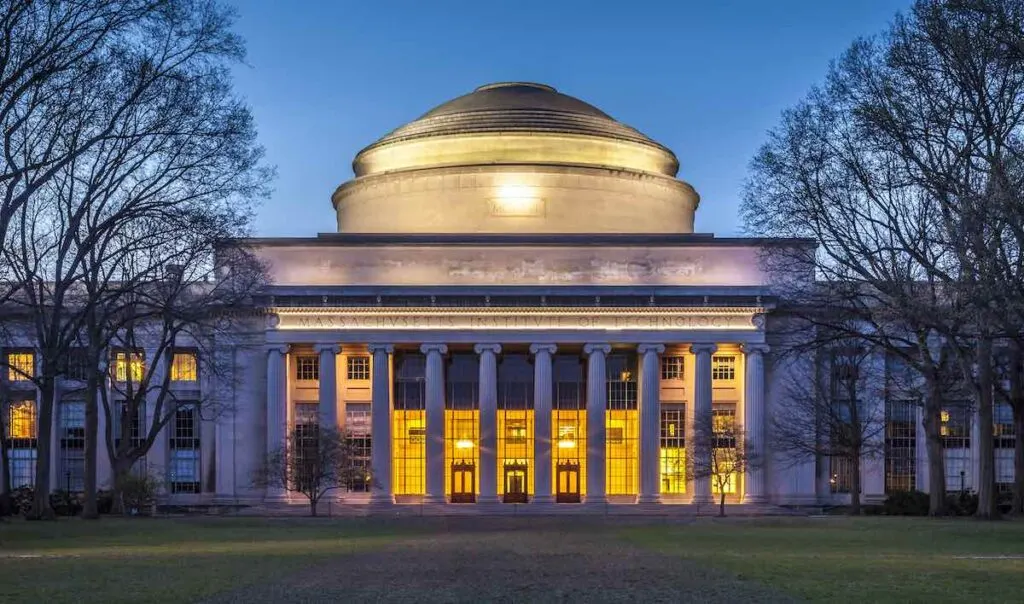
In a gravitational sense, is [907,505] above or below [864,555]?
below

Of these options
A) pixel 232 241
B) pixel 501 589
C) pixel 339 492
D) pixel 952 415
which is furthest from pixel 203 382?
pixel 501 589

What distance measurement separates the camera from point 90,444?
5659 cm

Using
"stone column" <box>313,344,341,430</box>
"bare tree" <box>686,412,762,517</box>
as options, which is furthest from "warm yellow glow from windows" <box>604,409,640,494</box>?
"stone column" <box>313,344,341,430</box>

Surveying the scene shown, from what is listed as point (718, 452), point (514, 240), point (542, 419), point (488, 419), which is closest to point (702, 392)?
point (718, 452)

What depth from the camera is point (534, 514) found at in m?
71.8

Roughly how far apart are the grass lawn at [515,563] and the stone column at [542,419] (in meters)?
27.9

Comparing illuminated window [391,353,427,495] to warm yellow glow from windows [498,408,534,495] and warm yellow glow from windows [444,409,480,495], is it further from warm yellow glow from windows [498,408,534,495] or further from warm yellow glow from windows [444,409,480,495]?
warm yellow glow from windows [498,408,534,495]

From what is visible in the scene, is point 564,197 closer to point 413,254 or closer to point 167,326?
point 413,254

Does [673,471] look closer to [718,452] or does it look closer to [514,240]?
[718,452]

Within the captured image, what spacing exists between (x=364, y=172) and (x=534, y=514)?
30671mm

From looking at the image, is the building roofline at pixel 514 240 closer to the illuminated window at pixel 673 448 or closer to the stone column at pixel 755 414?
the stone column at pixel 755 414

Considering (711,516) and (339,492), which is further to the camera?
(339,492)

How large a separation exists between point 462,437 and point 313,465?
15.6m

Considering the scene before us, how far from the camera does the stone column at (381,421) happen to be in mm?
78438
